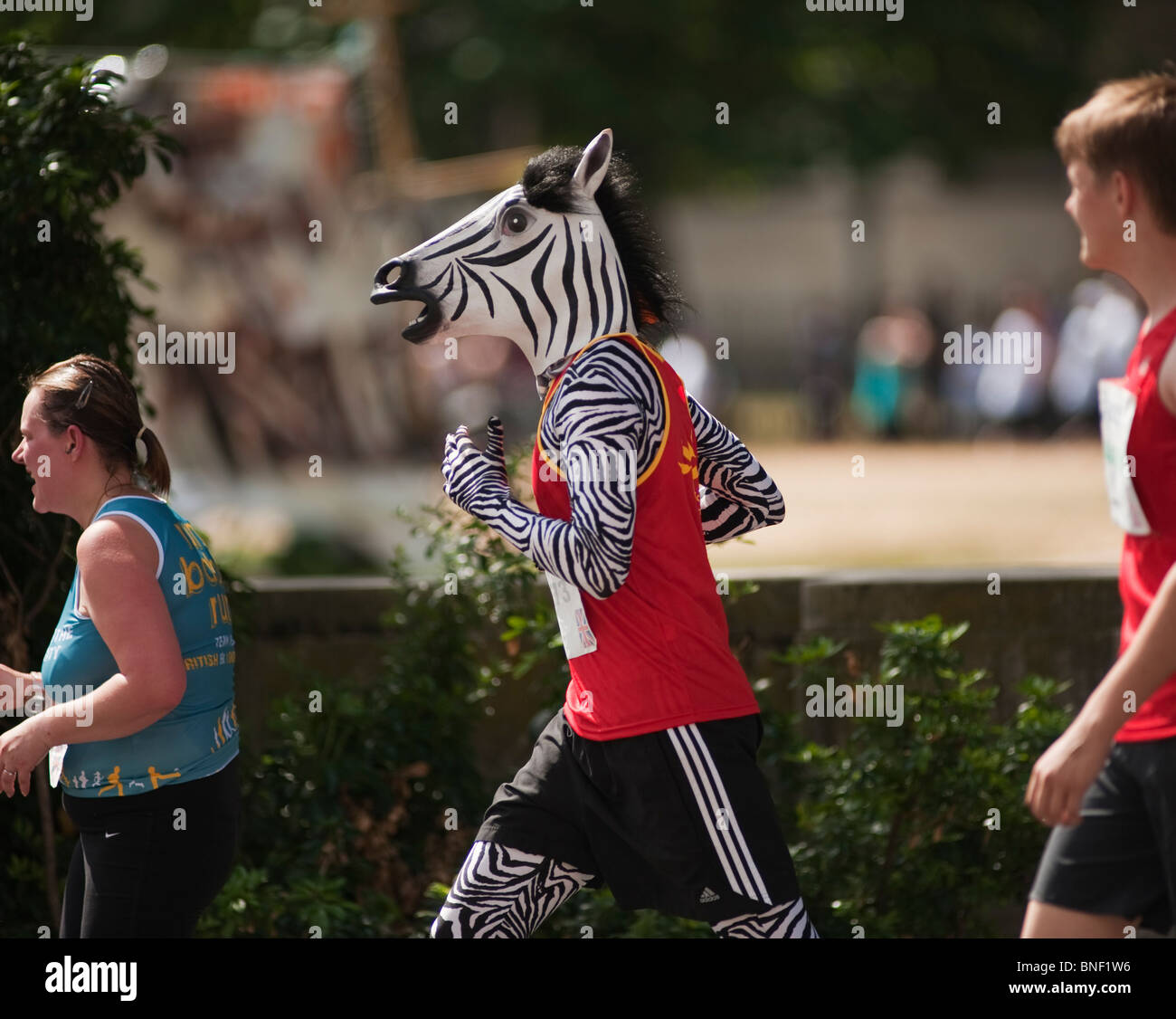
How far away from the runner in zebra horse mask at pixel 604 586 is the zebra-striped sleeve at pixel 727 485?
113mm

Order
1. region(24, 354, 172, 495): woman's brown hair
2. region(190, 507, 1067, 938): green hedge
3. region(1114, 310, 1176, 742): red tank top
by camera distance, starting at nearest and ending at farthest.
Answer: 1. region(1114, 310, 1176, 742): red tank top
2. region(24, 354, 172, 495): woman's brown hair
3. region(190, 507, 1067, 938): green hedge

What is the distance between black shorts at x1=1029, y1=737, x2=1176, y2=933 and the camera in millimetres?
2932

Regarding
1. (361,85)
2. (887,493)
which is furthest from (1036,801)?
(887,493)

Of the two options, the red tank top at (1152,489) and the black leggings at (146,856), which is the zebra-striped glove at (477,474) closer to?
the black leggings at (146,856)

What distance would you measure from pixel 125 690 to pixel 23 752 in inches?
10.1

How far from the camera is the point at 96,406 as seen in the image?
133 inches

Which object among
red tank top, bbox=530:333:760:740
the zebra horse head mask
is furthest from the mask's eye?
red tank top, bbox=530:333:760:740

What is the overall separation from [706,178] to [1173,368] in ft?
94.1

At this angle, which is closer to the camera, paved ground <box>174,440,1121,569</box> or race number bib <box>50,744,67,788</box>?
race number bib <box>50,744,67,788</box>

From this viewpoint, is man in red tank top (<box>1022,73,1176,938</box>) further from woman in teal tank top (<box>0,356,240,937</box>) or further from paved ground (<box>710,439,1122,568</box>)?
paved ground (<box>710,439,1122,568</box>)

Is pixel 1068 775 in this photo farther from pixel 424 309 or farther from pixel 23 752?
pixel 23 752

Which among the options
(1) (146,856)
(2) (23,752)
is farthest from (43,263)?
(1) (146,856)

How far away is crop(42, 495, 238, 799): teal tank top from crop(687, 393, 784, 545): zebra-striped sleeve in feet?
3.80

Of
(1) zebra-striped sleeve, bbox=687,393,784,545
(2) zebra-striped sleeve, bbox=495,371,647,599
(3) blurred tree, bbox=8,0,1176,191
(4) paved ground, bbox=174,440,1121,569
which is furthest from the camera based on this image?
(3) blurred tree, bbox=8,0,1176,191
